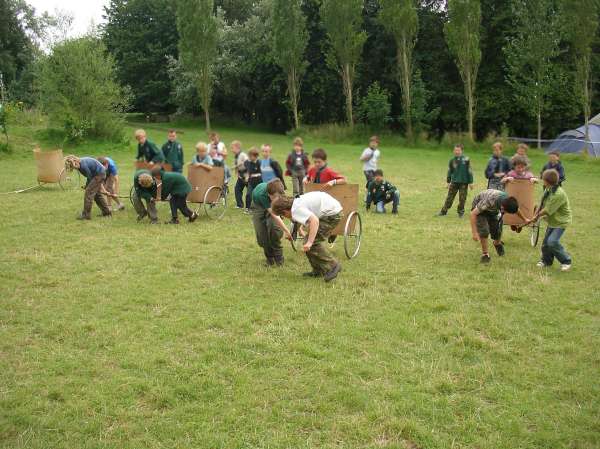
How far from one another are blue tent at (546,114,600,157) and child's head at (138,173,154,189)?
2176 cm

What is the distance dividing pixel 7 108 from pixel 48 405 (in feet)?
72.2

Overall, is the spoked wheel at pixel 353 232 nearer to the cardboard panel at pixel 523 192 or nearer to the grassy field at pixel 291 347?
the grassy field at pixel 291 347

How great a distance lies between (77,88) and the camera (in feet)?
86.7

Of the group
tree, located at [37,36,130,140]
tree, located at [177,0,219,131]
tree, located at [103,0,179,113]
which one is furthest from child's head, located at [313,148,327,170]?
tree, located at [103,0,179,113]

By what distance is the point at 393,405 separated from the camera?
468 cm

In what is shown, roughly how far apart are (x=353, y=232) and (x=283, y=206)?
2.51 metres

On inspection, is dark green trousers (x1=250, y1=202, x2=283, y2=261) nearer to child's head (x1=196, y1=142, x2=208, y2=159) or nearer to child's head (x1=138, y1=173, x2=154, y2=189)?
child's head (x1=138, y1=173, x2=154, y2=189)

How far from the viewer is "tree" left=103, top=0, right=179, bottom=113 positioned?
158ft

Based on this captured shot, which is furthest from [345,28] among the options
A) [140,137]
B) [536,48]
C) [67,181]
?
[140,137]

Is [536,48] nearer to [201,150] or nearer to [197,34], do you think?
[197,34]

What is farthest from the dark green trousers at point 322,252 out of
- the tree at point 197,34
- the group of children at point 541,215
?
the tree at point 197,34

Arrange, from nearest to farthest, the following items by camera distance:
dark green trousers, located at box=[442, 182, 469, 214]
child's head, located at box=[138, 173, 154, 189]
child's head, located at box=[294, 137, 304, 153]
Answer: child's head, located at box=[138, 173, 154, 189] → dark green trousers, located at box=[442, 182, 469, 214] → child's head, located at box=[294, 137, 304, 153]

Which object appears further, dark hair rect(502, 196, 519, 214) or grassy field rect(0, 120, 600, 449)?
dark hair rect(502, 196, 519, 214)

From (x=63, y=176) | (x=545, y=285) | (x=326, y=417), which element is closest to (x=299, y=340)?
(x=326, y=417)
